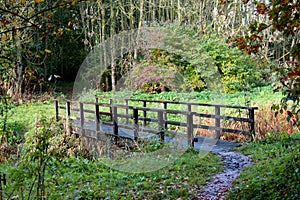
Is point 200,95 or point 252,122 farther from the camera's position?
point 200,95

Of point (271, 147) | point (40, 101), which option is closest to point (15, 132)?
point (40, 101)

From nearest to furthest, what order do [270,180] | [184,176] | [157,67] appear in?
[270,180] < [184,176] < [157,67]

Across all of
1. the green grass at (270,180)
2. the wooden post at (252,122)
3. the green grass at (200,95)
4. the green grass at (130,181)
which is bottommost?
the green grass at (130,181)

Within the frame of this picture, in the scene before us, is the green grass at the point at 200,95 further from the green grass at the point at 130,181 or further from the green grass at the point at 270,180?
the green grass at the point at 270,180

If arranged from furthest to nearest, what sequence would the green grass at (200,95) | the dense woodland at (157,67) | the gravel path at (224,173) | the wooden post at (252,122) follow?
1. the green grass at (200,95)
2. the wooden post at (252,122)
3. the dense woodland at (157,67)
4. the gravel path at (224,173)

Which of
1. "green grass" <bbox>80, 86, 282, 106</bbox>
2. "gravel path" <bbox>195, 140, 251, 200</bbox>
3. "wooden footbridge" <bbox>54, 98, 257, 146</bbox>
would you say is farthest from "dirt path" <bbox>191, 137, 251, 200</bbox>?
"green grass" <bbox>80, 86, 282, 106</bbox>

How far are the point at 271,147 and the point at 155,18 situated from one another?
1282 centimetres

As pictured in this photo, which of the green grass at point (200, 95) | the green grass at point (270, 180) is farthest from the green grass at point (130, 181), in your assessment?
A: the green grass at point (200, 95)

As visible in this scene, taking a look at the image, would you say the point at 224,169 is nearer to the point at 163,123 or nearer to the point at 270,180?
the point at 270,180

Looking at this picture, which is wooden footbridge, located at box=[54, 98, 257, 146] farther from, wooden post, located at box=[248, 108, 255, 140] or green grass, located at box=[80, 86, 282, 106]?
green grass, located at box=[80, 86, 282, 106]

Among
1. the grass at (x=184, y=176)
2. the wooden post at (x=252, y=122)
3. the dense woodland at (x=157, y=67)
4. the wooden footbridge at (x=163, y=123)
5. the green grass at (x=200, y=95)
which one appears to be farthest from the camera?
the green grass at (x=200, y=95)

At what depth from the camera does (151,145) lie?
7.08m

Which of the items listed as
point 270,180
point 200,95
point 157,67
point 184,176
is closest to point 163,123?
point 184,176

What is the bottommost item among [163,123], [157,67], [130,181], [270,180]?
[130,181]
